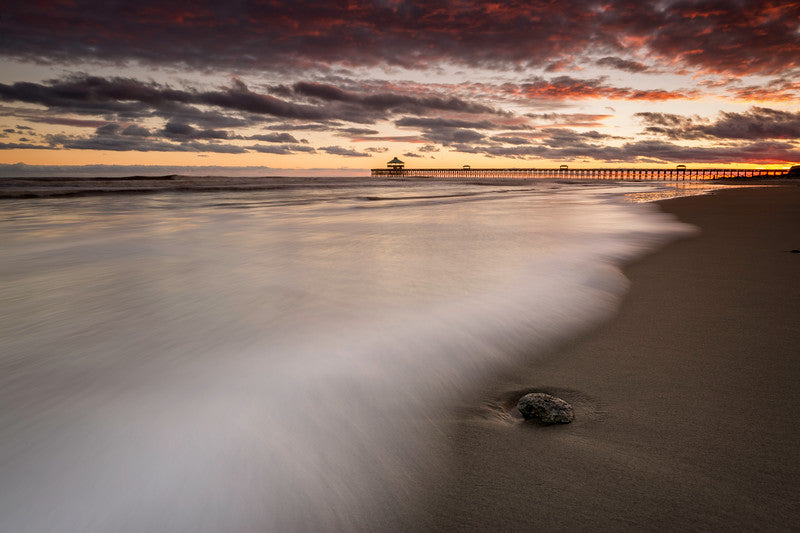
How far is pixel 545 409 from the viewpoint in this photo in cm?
195

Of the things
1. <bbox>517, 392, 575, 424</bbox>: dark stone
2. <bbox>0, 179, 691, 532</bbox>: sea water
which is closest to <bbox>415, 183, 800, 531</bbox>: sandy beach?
<bbox>517, 392, 575, 424</bbox>: dark stone

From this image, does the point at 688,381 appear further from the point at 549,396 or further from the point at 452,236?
the point at 452,236

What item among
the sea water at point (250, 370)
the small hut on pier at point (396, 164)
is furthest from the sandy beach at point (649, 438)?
the small hut on pier at point (396, 164)

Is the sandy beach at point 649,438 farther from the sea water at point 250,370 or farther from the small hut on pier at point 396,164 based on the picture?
the small hut on pier at point 396,164

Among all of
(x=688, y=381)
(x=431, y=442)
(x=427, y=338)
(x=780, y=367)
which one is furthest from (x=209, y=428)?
(x=780, y=367)

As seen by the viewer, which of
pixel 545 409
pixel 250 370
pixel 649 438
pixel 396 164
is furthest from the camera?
pixel 396 164

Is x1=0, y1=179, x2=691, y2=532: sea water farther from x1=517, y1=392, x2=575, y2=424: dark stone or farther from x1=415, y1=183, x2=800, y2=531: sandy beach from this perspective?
x1=517, y1=392, x2=575, y2=424: dark stone

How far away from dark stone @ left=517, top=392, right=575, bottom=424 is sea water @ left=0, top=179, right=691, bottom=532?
377 mm

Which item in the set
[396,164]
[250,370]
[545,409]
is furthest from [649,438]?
[396,164]

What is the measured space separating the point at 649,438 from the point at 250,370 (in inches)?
79.7

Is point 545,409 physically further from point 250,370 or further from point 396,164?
point 396,164

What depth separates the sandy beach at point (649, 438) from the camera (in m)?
1.40

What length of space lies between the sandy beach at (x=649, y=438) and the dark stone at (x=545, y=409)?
0.04m

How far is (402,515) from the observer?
1.44m
